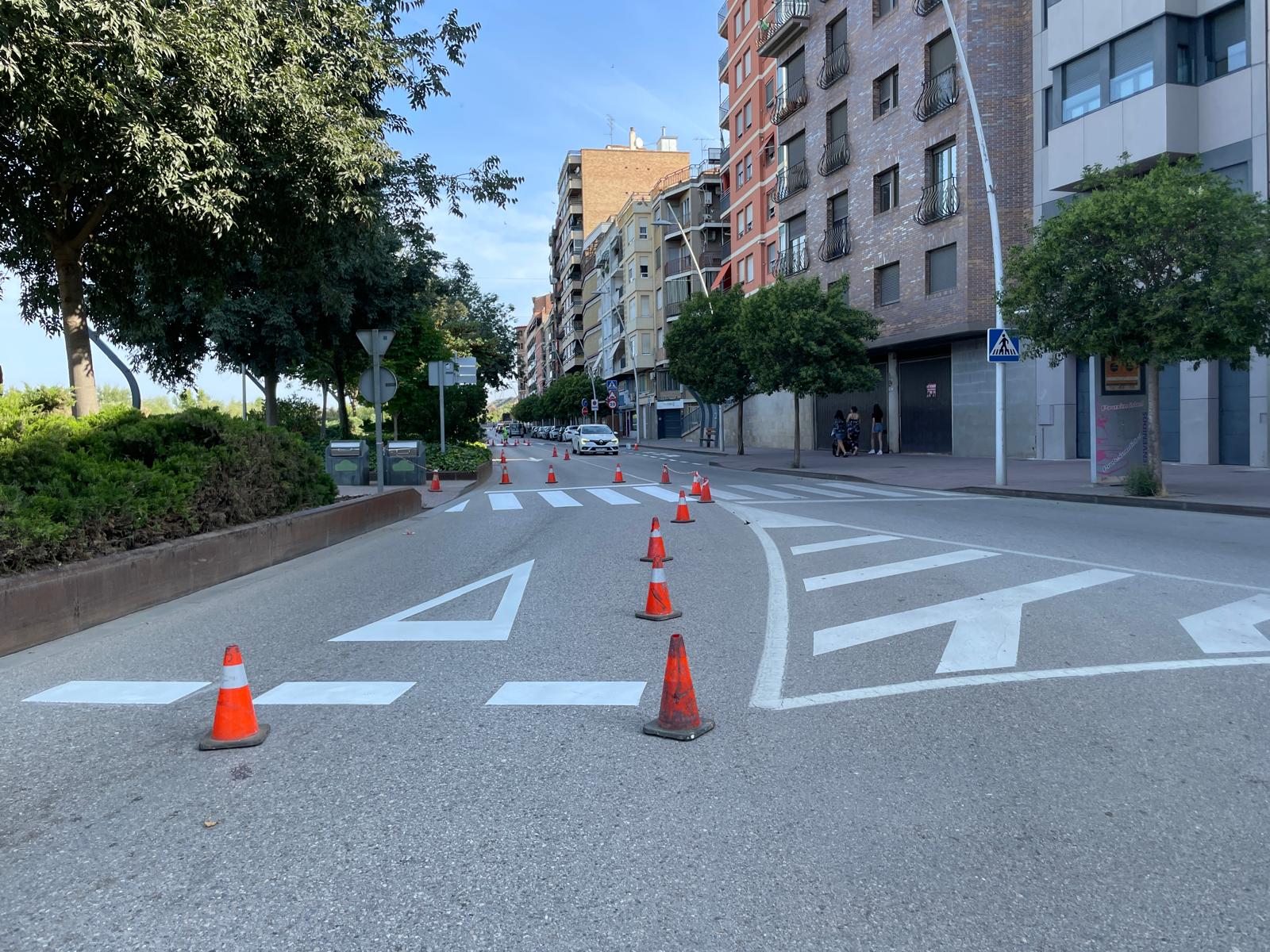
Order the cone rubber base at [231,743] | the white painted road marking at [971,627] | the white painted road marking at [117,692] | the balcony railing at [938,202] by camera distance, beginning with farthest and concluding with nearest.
Result: the balcony railing at [938,202] → the white painted road marking at [971,627] → the white painted road marking at [117,692] → the cone rubber base at [231,743]

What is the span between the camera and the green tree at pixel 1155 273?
45.2ft

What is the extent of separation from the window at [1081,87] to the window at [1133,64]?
54 cm

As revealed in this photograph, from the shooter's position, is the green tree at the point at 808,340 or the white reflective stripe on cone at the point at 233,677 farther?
the green tree at the point at 808,340

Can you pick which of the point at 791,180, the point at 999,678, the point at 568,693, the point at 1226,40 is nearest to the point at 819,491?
the point at 1226,40

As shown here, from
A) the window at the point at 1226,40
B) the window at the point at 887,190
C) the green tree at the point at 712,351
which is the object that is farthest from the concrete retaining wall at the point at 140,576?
the window at the point at 887,190

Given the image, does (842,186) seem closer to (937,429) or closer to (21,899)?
(937,429)

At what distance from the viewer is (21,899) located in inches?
115

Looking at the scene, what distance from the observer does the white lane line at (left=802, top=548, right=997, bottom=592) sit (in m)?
8.42

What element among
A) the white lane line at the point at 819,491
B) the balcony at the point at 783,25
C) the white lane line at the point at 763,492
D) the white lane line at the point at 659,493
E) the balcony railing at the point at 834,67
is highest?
the balcony at the point at 783,25

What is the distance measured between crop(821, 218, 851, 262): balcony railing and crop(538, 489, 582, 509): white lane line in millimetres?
19401

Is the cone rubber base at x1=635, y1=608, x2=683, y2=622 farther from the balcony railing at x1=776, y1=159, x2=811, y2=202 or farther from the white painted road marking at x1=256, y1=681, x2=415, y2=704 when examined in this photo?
the balcony railing at x1=776, y1=159, x2=811, y2=202

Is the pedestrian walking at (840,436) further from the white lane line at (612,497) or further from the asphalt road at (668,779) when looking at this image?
the asphalt road at (668,779)

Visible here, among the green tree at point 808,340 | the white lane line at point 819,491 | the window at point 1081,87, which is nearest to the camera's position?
the white lane line at point 819,491

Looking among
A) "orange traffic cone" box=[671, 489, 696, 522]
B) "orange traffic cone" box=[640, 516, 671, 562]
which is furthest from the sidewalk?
"orange traffic cone" box=[640, 516, 671, 562]
